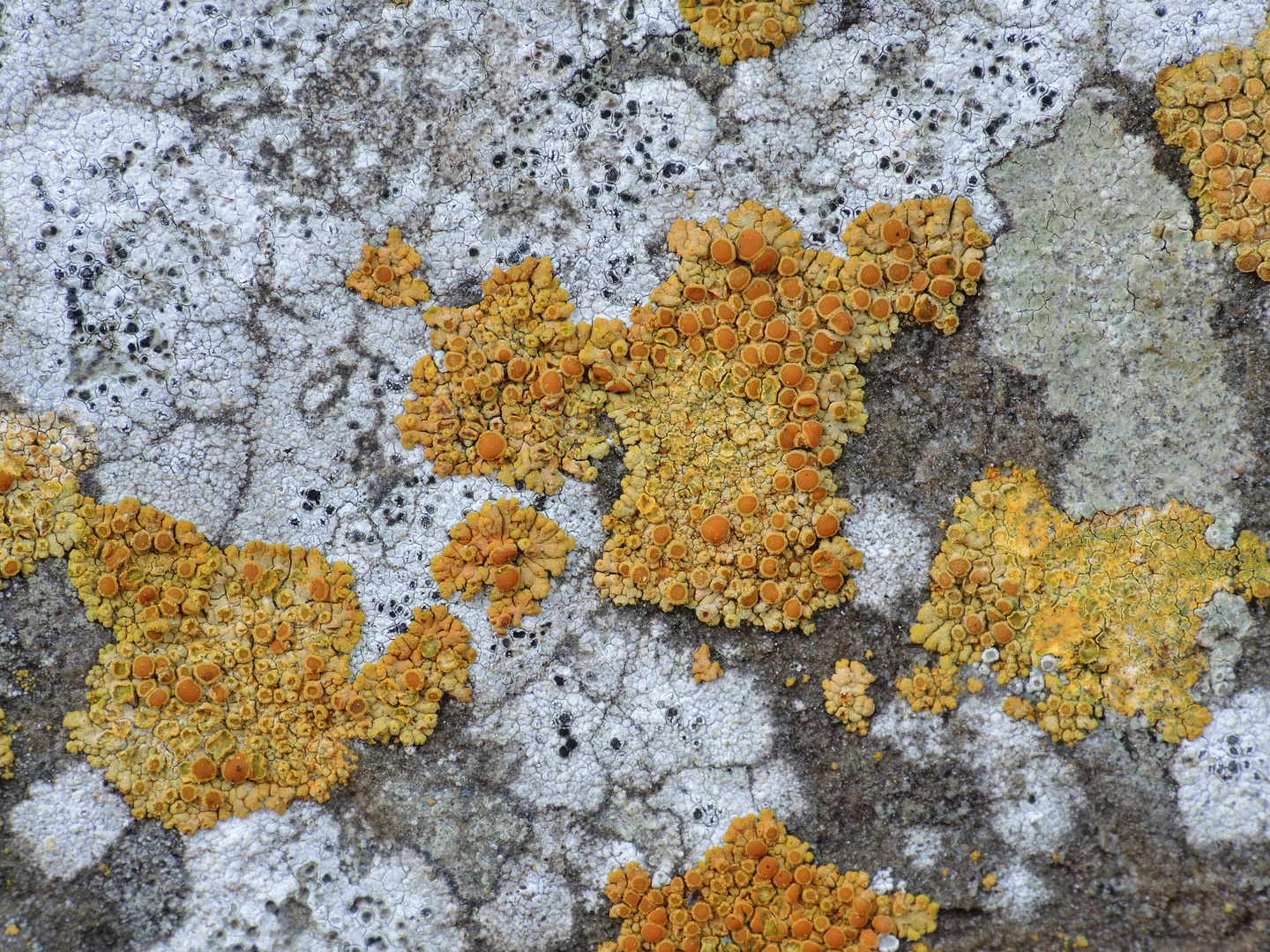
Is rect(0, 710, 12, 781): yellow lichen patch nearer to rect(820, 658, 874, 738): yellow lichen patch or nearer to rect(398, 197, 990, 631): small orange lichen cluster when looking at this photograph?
rect(398, 197, 990, 631): small orange lichen cluster

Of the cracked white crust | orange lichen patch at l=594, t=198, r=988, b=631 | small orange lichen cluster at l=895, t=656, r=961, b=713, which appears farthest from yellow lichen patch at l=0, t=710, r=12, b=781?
the cracked white crust

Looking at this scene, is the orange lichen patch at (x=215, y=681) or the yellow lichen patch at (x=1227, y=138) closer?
the yellow lichen patch at (x=1227, y=138)

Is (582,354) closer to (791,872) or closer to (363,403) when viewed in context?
(363,403)

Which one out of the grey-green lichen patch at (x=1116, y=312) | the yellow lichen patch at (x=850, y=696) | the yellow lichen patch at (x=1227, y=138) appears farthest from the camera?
the yellow lichen patch at (x=850, y=696)

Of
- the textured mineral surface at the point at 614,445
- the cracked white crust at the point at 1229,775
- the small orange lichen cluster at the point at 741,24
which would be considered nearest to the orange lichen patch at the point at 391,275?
the textured mineral surface at the point at 614,445

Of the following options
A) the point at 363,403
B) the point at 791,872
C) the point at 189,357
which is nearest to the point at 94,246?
the point at 189,357

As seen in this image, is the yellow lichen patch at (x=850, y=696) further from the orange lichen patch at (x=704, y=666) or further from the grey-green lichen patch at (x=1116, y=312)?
the grey-green lichen patch at (x=1116, y=312)

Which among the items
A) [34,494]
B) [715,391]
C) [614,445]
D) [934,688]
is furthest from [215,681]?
[934,688]
